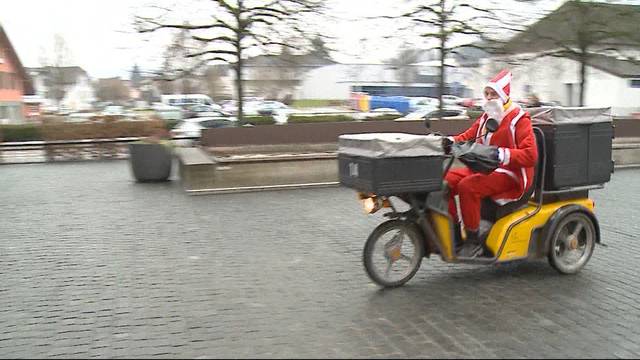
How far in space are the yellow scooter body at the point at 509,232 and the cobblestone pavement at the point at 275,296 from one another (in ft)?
1.01

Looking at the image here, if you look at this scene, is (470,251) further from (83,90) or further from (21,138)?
(83,90)

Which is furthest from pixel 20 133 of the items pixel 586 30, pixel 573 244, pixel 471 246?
pixel 573 244

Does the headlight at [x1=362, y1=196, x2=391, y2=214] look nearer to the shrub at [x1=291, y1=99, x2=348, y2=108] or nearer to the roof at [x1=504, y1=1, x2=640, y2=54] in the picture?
the roof at [x1=504, y1=1, x2=640, y2=54]

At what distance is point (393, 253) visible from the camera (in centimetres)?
526

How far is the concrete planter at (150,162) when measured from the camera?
40.5 feet

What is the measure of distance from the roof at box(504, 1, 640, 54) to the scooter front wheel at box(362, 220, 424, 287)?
1320 centimetres

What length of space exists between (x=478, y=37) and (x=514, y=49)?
4.22 ft

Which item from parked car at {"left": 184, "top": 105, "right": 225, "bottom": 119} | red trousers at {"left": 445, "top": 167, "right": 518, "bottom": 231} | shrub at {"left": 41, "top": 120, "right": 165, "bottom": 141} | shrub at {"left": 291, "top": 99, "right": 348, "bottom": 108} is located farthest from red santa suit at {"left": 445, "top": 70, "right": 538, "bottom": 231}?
shrub at {"left": 291, "top": 99, "right": 348, "bottom": 108}

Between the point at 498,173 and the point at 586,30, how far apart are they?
1370 cm

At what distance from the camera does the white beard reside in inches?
205

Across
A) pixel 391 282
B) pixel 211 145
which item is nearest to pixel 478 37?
pixel 211 145

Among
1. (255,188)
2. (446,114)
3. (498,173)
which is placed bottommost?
(255,188)

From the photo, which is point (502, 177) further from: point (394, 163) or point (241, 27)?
point (241, 27)

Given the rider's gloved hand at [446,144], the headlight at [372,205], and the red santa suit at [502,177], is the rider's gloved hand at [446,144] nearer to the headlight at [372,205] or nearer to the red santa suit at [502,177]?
the red santa suit at [502,177]
